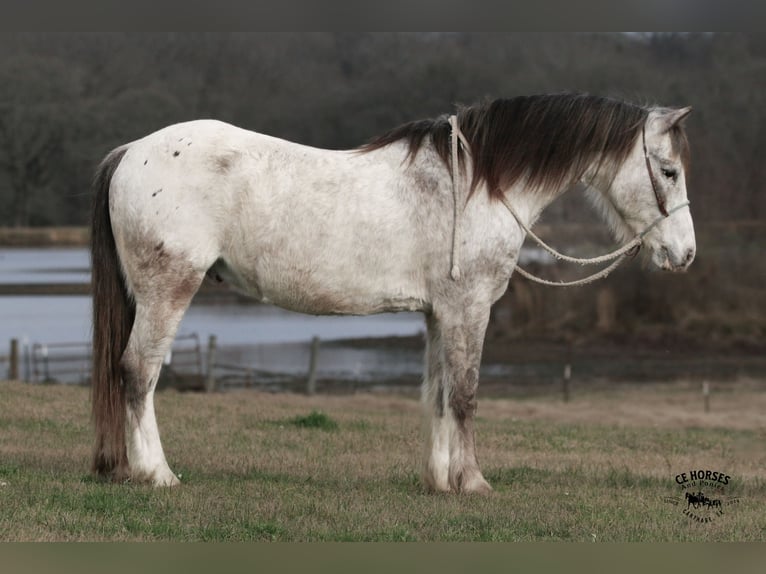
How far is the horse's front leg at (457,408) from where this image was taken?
7203 mm

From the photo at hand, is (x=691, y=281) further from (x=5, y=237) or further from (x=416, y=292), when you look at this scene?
(x=416, y=292)

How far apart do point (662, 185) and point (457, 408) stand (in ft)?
7.41

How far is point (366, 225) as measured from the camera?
23.1 ft

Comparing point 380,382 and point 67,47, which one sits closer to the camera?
point 380,382

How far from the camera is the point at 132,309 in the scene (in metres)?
7.31

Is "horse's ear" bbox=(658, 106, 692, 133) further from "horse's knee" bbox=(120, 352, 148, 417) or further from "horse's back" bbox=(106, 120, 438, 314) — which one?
"horse's knee" bbox=(120, 352, 148, 417)

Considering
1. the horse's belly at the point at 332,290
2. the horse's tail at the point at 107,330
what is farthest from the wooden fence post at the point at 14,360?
the horse's belly at the point at 332,290

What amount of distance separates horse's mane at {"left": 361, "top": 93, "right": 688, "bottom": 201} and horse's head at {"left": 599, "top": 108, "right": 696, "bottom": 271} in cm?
5

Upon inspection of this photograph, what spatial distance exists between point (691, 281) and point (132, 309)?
1426 inches

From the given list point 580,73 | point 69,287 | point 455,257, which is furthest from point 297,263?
point 580,73

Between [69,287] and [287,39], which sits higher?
[287,39]

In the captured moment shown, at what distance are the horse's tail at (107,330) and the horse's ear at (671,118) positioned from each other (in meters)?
3.97

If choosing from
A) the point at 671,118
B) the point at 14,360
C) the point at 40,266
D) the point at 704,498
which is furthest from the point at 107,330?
the point at 40,266

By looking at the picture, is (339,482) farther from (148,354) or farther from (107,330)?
(107,330)
